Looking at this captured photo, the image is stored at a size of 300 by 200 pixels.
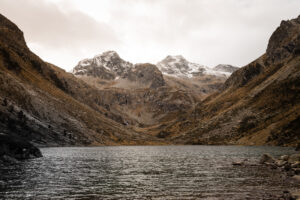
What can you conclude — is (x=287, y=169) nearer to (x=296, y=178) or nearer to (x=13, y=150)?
(x=296, y=178)

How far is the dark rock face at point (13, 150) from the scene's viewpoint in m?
60.1

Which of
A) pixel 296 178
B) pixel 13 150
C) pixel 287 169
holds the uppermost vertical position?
pixel 13 150

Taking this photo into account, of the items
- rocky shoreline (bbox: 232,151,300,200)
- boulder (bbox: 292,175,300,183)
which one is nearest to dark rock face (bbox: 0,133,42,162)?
rocky shoreline (bbox: 232,151,300,200)

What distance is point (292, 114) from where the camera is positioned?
160375mm

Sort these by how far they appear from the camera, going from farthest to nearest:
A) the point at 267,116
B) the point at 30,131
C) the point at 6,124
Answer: the point at 267,116 → the point at 30,131 → the point at 6,124

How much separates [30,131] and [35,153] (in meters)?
52.5

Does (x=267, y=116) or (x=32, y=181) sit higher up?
(x=267, y=116)

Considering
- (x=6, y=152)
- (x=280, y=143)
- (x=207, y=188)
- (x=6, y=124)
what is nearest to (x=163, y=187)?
(x=207, y=188)

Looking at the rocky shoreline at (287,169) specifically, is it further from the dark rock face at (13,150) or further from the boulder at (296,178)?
the dark rock face at (13,150)

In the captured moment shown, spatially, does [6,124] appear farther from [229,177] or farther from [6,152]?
[229,177]

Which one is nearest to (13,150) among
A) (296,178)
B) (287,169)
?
(296,178)

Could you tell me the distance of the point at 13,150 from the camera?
214 feet

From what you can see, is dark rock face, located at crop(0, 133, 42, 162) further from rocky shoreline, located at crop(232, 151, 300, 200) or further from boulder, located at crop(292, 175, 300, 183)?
boulder, located at crop(292, 175, 300, 183)

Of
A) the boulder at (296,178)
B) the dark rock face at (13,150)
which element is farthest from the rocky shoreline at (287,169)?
the dark rock face at (13,150)
